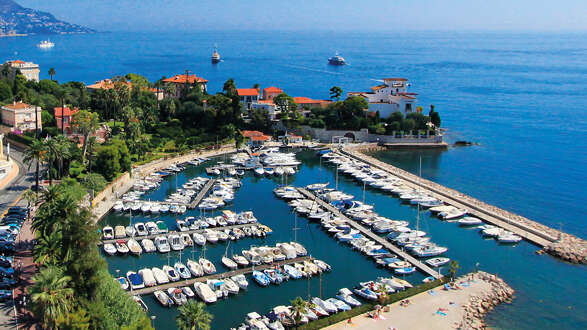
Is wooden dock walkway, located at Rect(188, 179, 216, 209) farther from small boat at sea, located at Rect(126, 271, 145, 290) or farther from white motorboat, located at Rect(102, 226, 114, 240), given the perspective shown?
small boat at sea, located at Rect(126, 271, 145, 290)

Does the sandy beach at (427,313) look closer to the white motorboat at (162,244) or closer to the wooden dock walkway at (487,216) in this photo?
the wooden dock walkway at (487,216)

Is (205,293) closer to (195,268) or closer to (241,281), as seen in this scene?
(241,281)

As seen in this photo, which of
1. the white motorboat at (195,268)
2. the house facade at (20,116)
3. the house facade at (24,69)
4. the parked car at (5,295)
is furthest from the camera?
the house facade at (24,69)

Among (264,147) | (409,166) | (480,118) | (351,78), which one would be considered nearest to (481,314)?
(409,166)

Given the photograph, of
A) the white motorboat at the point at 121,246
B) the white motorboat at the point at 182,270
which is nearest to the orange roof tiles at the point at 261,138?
the white motorboat at the point at 121,246

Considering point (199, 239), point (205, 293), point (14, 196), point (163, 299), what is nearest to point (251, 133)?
point (199, 239)

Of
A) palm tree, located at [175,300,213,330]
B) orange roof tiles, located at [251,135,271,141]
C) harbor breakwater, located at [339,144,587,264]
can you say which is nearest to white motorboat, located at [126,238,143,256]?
palm tree, located at [175,300,213,330]
